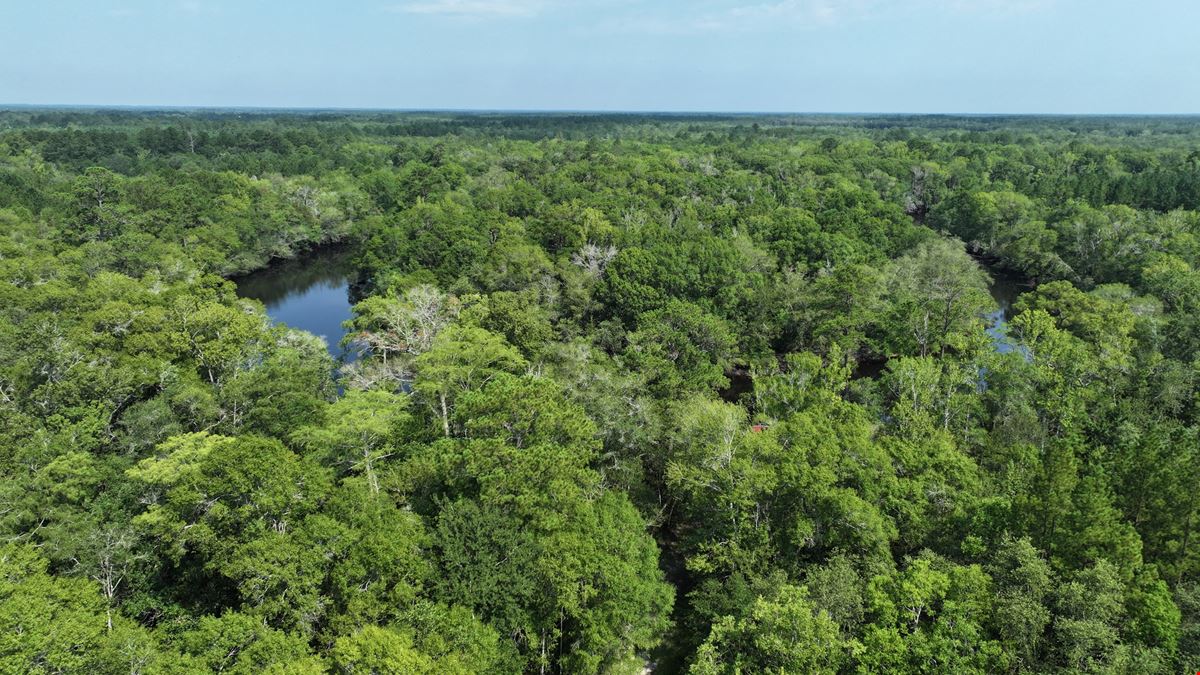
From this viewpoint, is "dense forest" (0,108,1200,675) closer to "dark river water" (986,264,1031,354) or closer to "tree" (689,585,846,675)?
"tree" (689,585,846,675)

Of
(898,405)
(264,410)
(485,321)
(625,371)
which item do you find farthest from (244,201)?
(898,405)

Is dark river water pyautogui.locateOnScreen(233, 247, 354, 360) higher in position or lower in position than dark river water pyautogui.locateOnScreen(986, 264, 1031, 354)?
lower

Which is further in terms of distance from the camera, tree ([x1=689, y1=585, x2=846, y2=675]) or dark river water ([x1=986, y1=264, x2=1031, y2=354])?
dark river water ([x1=986, y1=264, x2=1031, y2=354])

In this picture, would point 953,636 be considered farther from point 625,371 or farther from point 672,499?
point 625,371

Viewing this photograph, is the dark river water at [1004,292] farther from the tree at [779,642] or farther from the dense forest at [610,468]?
the tree at [779,642]

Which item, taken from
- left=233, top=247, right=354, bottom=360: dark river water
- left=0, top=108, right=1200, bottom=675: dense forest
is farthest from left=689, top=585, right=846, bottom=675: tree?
left=233, top=247, right=354, bottom=360: dark river water
